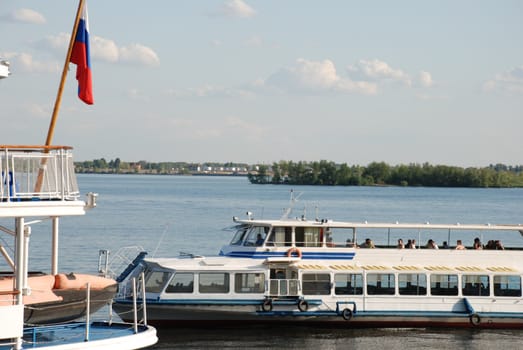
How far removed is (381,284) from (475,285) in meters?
3.41

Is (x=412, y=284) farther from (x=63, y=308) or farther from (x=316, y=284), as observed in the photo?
(x=63, y=308)

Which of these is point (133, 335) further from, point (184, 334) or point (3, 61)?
point (184, 334)

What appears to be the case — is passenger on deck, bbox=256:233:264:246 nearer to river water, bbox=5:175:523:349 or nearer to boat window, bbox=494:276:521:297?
river water, bbox=5:175:523:349

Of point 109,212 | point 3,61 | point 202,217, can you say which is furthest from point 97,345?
point 109,212

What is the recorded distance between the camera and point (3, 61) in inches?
669

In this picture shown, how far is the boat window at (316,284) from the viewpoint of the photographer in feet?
111

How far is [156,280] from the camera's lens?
33062 mm

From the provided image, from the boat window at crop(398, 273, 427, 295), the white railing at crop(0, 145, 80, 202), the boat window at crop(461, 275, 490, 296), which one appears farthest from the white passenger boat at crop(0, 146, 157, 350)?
the boat window at crop(461, 275, 490, 296)

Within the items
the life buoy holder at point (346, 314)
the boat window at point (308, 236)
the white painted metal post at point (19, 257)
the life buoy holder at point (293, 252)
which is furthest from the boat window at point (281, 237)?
the white painted metal post at point (19, 257)

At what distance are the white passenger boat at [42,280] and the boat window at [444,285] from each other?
1754 centimetres

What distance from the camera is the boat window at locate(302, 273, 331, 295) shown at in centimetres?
3375

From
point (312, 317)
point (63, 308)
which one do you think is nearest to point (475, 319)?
point (312, 317)

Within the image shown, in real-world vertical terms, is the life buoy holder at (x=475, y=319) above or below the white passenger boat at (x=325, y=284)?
below

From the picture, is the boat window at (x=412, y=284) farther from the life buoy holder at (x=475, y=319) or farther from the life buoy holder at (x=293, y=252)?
the life buoy holder at (x=293, y=252)
